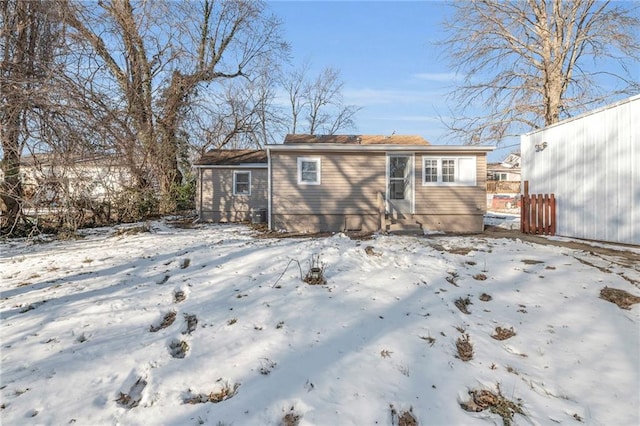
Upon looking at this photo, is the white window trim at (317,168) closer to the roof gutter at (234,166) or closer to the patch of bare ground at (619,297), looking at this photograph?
the roof gutter at (234,166)

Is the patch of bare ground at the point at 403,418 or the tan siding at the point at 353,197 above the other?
the tan siding at the point at 353,197

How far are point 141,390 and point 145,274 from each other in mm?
3128

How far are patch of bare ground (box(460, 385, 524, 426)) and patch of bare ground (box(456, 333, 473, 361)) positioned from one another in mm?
456

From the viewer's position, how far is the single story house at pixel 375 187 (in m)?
11.9

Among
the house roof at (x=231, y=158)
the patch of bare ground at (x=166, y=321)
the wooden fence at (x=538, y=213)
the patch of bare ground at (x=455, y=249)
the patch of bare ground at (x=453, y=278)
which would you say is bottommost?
the patch of bare ground at (x=166, y=321)

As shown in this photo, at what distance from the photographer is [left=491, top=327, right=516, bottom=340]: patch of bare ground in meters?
3.74

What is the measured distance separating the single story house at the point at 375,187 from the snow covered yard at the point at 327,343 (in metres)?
5.90

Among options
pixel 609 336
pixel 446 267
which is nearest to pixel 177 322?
pixel 446 267

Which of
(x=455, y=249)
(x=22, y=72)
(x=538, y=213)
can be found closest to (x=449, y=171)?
(x=538, y=213)

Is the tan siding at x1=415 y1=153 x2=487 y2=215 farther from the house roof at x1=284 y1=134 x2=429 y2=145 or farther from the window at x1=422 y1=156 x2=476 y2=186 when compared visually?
the house roof at x1=284 y1=134 x2=429 y2=145

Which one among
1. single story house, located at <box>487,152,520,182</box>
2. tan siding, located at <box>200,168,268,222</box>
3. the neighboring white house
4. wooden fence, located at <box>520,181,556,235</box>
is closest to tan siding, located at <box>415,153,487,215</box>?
wooden fence, located at <box>520,181,556,235</box>

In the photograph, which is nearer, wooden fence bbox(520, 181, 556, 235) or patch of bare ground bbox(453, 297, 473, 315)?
patch of bare ground bbox(453, 297, 473, 315)

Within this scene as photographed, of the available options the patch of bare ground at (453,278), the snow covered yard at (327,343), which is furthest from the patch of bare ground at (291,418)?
the patch of bare ground at (453,278)

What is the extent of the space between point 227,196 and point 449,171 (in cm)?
1007
